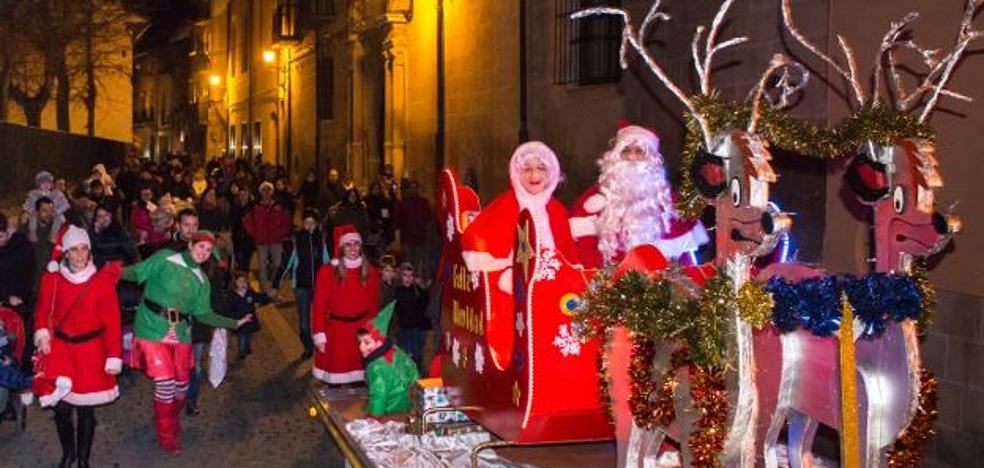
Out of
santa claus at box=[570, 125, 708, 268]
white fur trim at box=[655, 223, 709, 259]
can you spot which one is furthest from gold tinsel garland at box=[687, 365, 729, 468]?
white fur trim at box=[655, 223, 709, 259]

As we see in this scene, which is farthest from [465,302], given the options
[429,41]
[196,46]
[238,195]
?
[196,46]

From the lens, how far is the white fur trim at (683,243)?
6984 mm

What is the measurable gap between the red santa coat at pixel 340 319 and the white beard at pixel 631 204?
401 centimetres

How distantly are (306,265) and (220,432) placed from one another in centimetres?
356

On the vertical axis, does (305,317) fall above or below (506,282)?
below

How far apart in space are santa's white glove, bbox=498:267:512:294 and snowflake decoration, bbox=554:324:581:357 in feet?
2.25

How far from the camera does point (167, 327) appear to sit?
9.12 metres

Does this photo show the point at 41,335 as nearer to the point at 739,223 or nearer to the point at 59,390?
the point at 59,390

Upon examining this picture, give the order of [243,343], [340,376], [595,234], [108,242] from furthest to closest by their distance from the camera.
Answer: [243,343] < [108,242] < [340,376] < [595,234]

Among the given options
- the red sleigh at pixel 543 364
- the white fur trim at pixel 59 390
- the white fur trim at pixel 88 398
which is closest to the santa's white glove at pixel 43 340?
the white fur trim at pixel 59 390

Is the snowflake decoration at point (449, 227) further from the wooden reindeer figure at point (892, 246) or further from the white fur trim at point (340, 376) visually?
the wooden reindeer figure at point (892, 246)

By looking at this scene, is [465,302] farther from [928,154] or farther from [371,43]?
[371,43]

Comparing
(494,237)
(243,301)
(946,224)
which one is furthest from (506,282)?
(243,301)

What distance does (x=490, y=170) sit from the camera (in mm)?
19641
